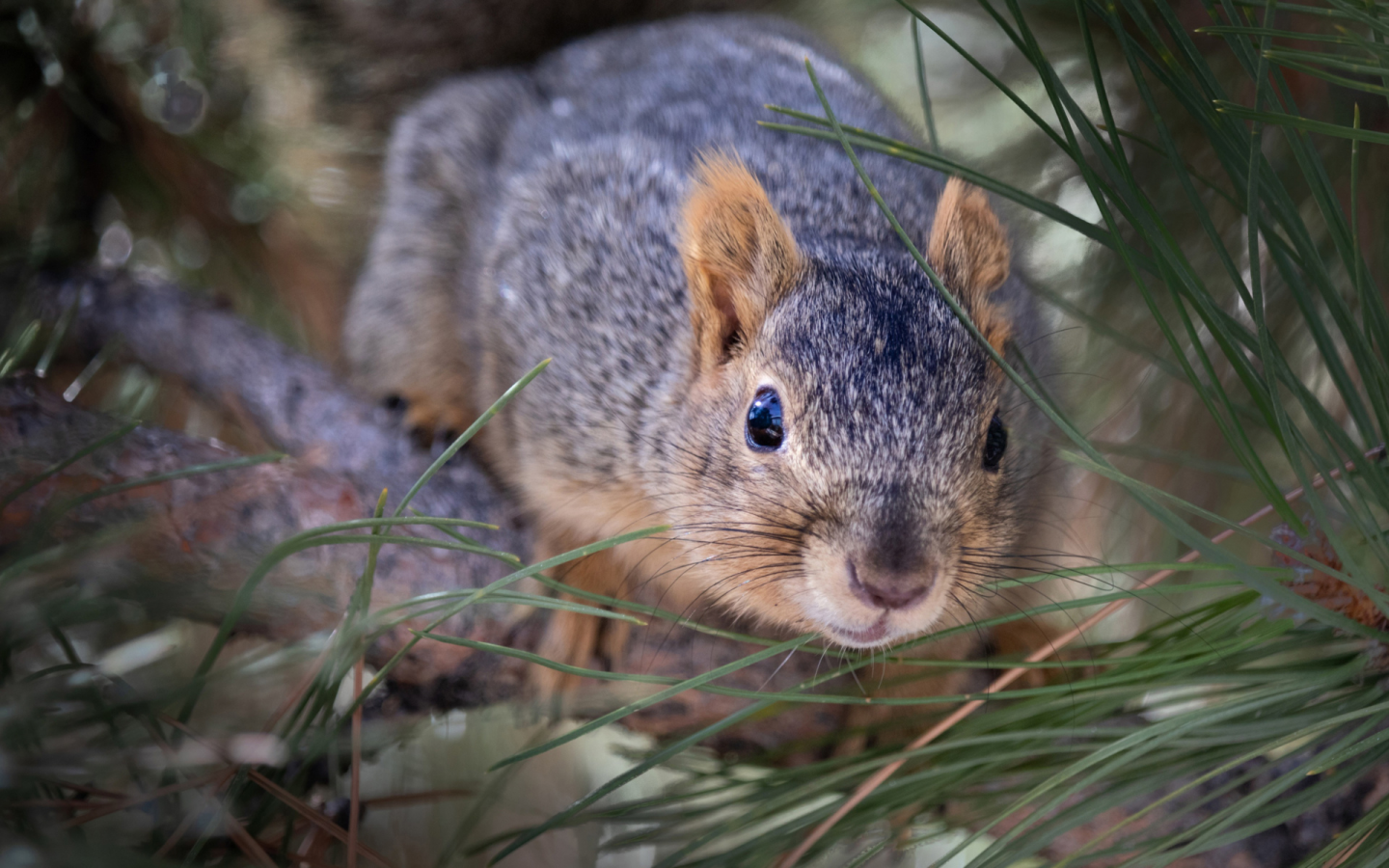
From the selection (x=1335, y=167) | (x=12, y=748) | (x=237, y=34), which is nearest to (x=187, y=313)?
(x=237, y=34)

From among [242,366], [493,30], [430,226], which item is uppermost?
[493,30]

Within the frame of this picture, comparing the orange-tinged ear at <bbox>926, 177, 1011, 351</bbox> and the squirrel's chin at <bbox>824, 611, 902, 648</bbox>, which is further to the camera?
the orange-tinged ear at <bbox>926, 177, 1011, 351</bbox>

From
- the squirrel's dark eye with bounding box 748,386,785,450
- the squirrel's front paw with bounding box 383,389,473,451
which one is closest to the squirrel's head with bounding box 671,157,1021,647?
the squirrel's dark eye with bounding box 748,386,785,450

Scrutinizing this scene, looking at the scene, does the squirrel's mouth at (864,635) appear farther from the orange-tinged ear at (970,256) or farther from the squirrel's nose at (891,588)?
the orange-tinged ear at (970,256)

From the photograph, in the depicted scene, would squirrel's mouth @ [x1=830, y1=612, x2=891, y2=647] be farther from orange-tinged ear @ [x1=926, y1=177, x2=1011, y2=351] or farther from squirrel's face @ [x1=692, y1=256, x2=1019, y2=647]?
orange-tinged ear @ [x1=926, y1=177, x2=1011, y2=351]

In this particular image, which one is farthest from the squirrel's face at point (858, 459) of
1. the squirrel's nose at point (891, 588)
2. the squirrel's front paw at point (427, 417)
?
the squirrel's front paw at point (427, 417)

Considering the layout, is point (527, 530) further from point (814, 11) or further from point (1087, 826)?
point (814, 11)
